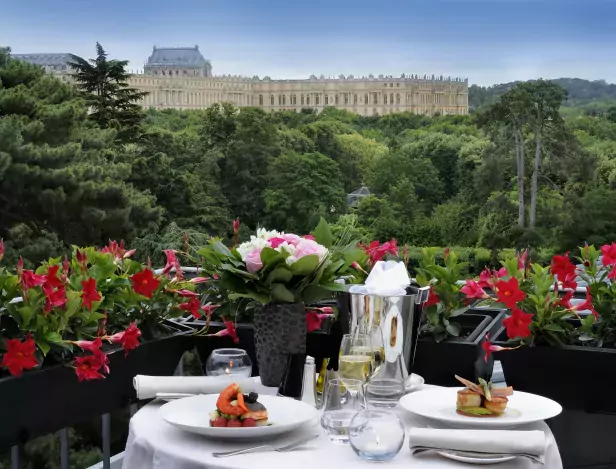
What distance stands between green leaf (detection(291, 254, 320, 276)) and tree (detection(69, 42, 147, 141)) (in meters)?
22.5

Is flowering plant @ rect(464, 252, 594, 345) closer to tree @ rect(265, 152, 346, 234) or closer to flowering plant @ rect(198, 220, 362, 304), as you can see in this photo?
flowering plant @ rect(198, 220, 362, 304)

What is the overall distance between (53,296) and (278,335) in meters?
0.40

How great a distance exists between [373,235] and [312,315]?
29070mm

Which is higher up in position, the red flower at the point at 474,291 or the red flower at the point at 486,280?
the red flower at the point at 486,280

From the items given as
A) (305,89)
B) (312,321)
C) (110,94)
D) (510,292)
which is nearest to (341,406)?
(312,321)

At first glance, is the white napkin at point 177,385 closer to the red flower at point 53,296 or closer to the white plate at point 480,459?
the red flower at point 53,296

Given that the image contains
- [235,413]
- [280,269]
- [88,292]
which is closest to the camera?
[235,413]

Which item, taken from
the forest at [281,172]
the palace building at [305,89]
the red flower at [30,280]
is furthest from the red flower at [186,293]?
the palace building at [305,89]

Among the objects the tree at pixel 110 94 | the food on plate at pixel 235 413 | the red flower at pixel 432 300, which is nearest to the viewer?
the food on plate at pixel 235 413

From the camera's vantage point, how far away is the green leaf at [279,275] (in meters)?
1.50

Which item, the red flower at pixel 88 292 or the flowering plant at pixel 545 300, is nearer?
the red flower at pixel 88 292

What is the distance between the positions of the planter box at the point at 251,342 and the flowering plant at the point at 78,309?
103mm

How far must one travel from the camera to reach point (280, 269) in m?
1.50

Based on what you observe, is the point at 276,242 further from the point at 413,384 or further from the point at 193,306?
the point at 193,306
